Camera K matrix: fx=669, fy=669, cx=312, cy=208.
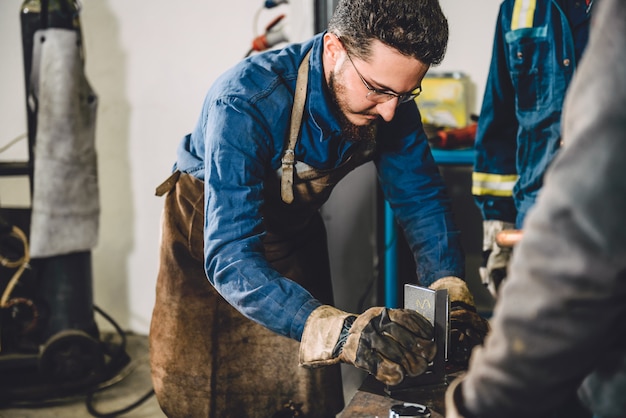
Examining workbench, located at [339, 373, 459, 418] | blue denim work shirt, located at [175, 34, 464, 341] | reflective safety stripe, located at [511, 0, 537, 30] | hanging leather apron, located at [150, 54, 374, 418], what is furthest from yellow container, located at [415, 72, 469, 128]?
workbench, located at [339, 373, 459, 418]

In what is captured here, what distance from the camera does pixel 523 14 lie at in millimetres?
2041

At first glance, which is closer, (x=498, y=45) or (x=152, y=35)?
(x=498, y=45)

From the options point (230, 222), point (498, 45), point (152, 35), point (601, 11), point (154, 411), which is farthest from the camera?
point (152, 35)

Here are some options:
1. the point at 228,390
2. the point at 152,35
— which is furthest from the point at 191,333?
the point at 152,35

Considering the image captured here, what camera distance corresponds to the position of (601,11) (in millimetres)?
654

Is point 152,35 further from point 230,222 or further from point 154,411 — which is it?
point 230,222

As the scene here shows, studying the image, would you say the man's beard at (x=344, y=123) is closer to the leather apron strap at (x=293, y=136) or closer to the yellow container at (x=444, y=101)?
the leather apron strap at (x=293, y=136)

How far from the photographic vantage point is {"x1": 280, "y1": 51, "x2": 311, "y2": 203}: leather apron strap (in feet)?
5.39

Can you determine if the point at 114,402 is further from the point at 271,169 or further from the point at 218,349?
the point at 271,169

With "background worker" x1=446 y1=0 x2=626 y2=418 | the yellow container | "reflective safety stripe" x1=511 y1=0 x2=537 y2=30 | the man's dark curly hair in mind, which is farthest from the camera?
the yellow container

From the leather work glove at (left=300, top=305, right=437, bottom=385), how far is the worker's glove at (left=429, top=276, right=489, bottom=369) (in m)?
0.18

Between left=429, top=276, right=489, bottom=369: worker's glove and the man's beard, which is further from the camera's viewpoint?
the man's beard

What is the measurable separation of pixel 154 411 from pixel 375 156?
175 centimetres

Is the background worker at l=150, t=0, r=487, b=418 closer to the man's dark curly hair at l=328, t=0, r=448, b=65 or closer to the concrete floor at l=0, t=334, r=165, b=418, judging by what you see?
the man's dark curly hair at l=328, t=0, r=448, b=65
